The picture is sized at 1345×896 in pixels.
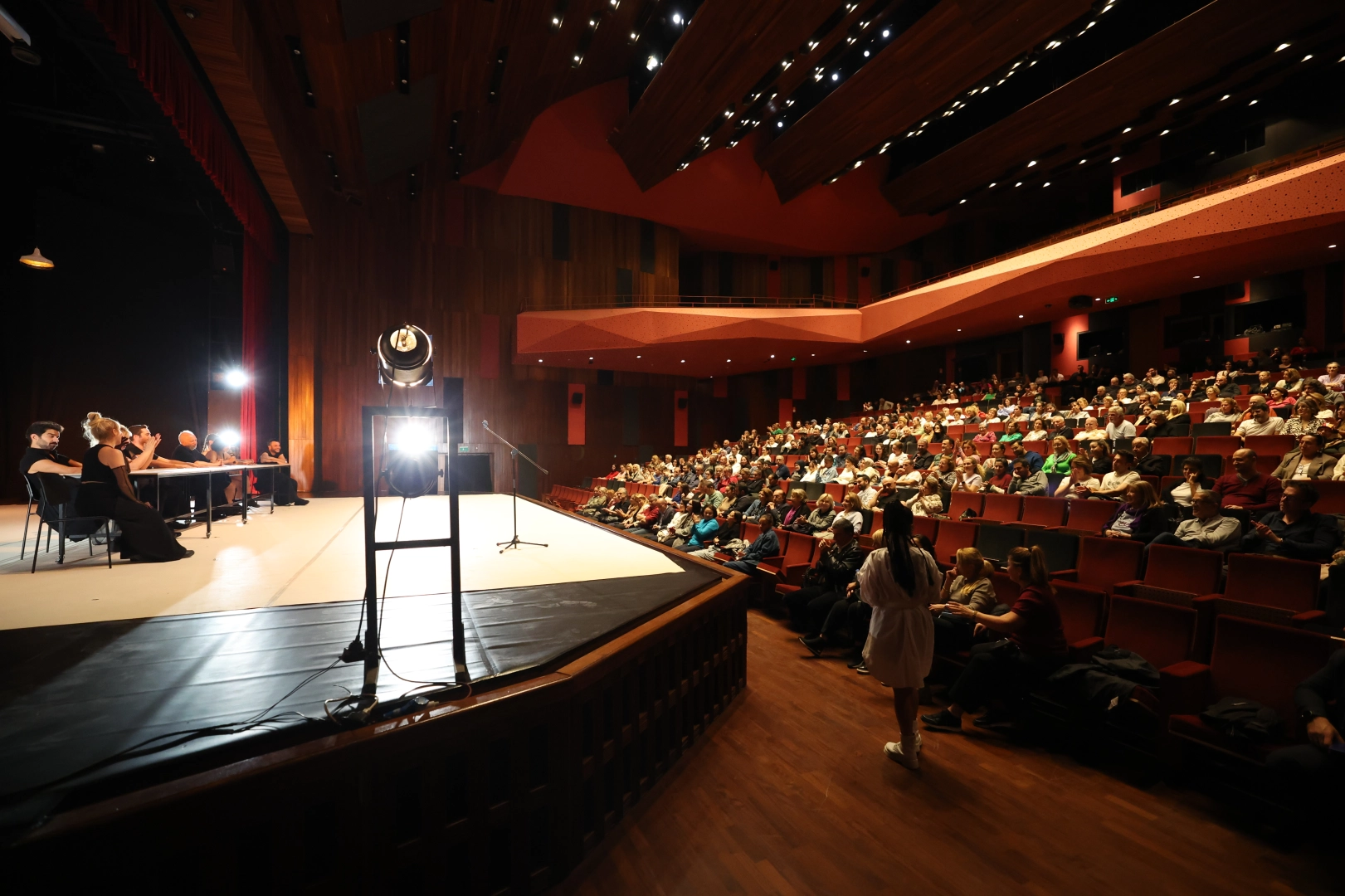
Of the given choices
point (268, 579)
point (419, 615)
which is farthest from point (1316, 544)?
point (268, 579)

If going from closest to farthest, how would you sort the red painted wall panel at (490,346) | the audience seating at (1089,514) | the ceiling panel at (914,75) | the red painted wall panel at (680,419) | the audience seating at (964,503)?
the audience seating at (1089,514)
the audience seating at (964,503)
the ceiling panel at (914,75)
the red painted wall panel at (490,346)
the red painted wall panel at (680,419)

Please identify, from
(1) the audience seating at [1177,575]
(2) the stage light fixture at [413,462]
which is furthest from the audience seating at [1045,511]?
(2) the stage light fixture at [413,462]

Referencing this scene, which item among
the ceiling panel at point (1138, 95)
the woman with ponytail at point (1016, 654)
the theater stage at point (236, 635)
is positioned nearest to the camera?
the theater stage at point (236, 635)

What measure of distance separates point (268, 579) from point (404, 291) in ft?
27.5

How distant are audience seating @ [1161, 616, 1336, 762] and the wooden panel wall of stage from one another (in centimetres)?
968

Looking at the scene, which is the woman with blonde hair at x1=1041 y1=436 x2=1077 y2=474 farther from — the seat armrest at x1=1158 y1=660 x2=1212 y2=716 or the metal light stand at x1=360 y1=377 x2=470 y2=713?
the metal light stand at x1=360 y1=377 x2=470 y2=713

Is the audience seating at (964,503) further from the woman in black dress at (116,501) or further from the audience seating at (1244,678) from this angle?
the woman in black dress at (116,501)

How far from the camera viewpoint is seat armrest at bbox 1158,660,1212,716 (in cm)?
192

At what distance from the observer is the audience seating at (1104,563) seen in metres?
2.78

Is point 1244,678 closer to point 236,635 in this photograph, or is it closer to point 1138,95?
point 236,635

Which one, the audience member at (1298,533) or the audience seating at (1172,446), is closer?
the audience member at (1298,533)

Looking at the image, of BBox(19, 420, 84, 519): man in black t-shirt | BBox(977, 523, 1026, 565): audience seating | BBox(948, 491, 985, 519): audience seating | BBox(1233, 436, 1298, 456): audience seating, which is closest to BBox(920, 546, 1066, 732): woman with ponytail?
BBox(977, 523, 1026, 565): audience seating

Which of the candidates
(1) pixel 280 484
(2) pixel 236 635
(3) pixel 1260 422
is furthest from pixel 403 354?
(1) pixel 280 484

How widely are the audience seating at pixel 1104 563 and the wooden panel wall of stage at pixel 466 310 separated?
926 cm
